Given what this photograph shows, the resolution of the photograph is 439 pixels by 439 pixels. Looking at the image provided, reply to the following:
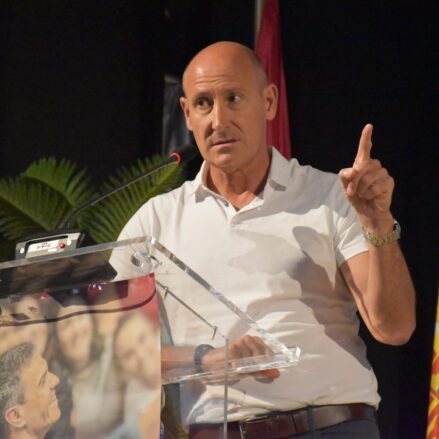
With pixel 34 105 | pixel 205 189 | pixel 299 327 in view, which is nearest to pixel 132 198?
pixel 34 105

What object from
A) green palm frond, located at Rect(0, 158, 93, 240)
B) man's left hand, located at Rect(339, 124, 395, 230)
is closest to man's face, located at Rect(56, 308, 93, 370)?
man's left hand, located at Rect(339, 124, 395, 230)

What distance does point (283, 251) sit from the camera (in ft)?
7.62

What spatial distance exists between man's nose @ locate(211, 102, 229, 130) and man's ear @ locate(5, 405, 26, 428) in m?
0.92

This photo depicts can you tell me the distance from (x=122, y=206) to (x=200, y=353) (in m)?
2.80

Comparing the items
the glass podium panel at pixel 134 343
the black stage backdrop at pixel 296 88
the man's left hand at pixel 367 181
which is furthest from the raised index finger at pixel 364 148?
the black stage backdrop at pixel 296 88

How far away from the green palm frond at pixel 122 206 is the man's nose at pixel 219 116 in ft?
6.28

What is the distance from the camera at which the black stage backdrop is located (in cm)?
421

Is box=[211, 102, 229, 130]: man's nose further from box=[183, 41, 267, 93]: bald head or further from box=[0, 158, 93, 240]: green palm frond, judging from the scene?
box=[0, 158, 93, 240]: green palm frond

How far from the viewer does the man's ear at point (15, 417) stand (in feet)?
5.86

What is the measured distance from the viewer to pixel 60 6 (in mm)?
5340

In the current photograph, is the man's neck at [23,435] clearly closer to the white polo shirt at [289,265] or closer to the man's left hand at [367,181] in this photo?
the white polo shirt at [289,265]

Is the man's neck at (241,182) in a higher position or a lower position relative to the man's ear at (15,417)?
higher

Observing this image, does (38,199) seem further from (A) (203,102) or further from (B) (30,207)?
(A) (203,102)

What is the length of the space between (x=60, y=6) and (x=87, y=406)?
3.92 m
